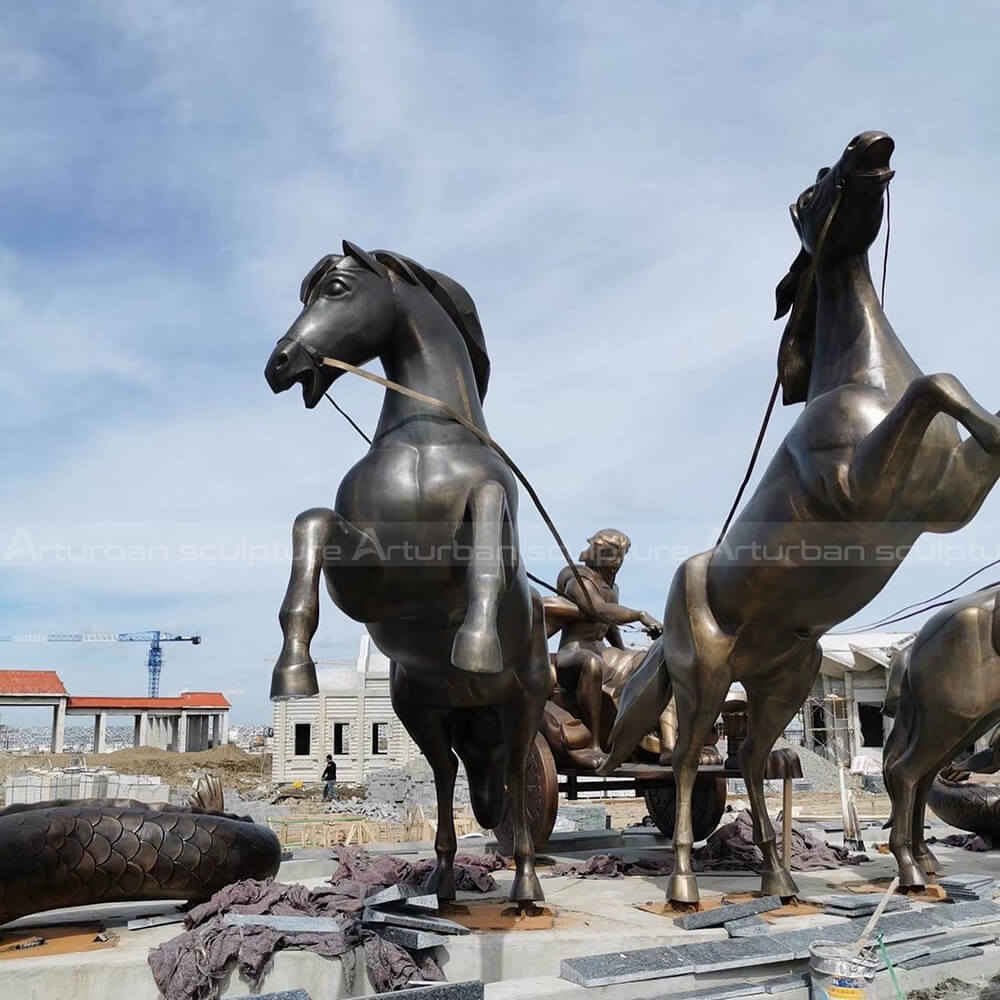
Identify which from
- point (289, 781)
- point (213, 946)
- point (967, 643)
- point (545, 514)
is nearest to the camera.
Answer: point (213, 946)

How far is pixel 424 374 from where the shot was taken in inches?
157

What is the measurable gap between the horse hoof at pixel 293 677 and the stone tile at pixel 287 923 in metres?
1.32

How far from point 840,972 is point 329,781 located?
2494cm

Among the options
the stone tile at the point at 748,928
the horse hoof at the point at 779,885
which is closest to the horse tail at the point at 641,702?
the horse hoof at the point at 779,885

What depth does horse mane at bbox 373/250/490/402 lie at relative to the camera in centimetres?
408

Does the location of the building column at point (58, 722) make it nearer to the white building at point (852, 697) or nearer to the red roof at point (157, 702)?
the red roof at point (157, 702)

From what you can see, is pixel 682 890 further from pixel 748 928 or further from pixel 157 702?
pixel 157 702

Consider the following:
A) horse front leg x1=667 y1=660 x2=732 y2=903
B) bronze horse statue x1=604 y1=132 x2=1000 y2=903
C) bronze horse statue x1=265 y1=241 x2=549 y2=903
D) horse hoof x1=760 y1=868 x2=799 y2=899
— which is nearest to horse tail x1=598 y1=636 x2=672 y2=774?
bronze horse statue x1=604 y1=132 x2=1000 y2=903

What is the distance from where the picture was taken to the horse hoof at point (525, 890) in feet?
14.6

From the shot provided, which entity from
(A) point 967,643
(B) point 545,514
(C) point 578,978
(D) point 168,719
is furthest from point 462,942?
(D) point 168,719

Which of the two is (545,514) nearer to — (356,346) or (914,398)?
(356,346)

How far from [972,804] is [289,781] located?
27481 millimetres

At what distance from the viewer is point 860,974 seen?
3.06m

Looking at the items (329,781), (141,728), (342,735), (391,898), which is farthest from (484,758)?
(141,728)
